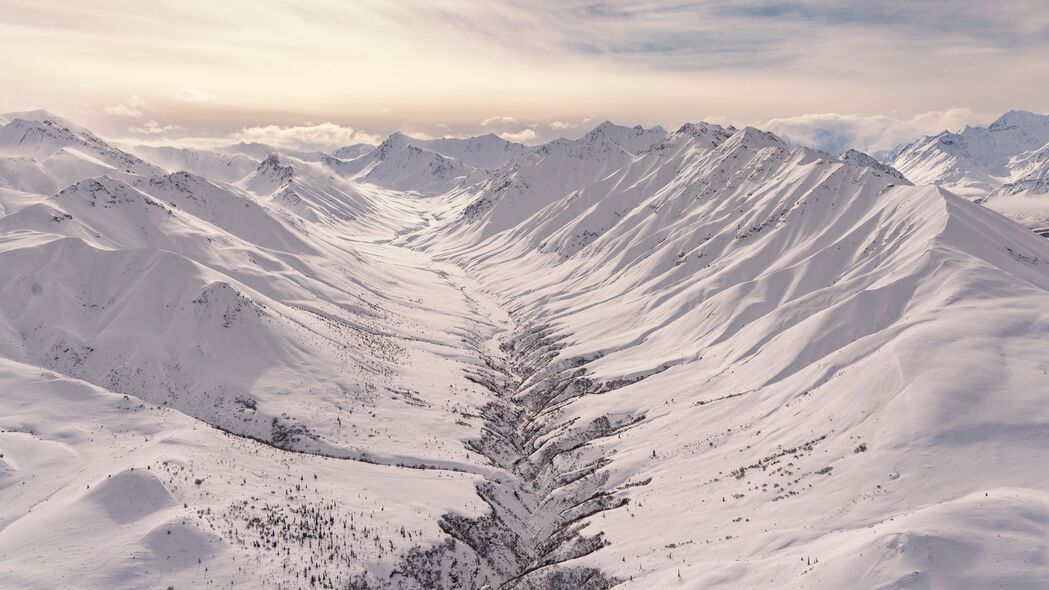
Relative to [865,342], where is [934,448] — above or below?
below

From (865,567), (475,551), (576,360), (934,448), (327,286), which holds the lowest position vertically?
(865,567)

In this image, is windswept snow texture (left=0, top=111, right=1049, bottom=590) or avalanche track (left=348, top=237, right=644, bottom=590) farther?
avalanche track (left=348, top=237, right=644, bottom=590)

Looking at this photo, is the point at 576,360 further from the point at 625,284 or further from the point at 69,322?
the point at 69,322

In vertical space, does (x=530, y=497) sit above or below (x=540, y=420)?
below

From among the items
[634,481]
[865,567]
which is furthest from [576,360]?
[865,567]

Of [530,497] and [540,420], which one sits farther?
[540,420]

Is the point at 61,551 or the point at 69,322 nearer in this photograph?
the point at 61,551

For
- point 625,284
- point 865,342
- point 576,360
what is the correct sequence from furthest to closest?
point 625,284, point 576,360, point 865,342

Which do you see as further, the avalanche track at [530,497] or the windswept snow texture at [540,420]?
the avalanche track at [530,497]
